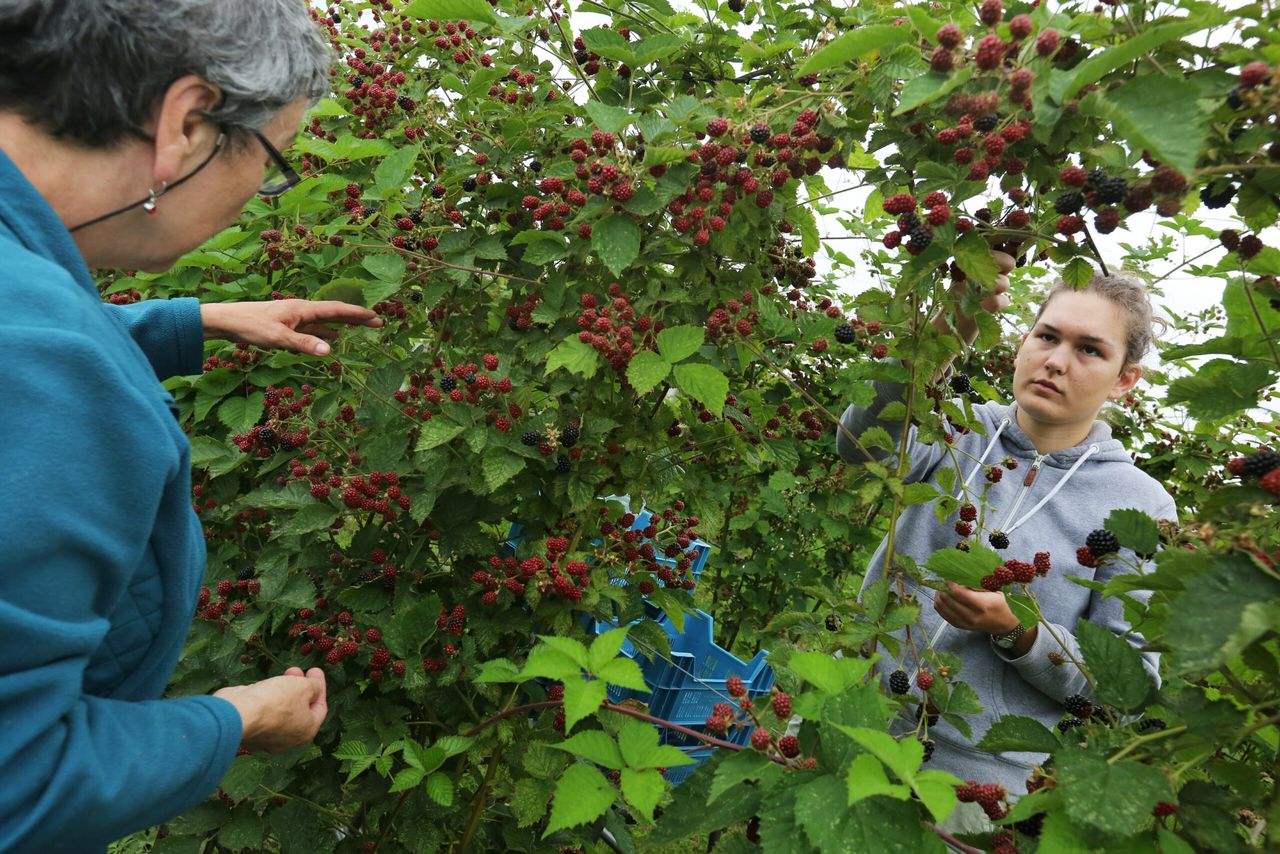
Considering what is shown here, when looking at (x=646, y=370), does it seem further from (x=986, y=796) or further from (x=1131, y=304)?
(x=1131, y=304)

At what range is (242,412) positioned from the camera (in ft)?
7.13

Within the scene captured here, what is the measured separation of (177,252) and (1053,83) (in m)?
1.28

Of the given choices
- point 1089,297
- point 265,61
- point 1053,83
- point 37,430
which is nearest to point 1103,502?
point 1089,297

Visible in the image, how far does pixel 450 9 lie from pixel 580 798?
1620 mm

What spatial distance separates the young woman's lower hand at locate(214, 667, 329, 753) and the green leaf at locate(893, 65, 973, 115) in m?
1.25

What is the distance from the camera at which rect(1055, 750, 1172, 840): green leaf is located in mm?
887

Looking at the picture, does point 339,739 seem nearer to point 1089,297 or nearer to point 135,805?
point 135,805

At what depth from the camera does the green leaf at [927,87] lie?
3.81 feet

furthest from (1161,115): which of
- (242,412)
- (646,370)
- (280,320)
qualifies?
(242,412)

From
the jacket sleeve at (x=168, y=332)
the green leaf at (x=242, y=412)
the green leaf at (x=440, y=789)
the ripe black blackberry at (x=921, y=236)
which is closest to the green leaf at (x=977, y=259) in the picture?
the ripe black blackberry at (x=921, y=236)

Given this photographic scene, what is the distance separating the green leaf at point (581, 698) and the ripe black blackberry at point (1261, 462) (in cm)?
88

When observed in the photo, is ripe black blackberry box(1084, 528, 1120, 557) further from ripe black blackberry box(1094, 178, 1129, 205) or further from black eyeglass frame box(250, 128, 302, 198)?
black eyeglass frame box(250, 128, 302, 198)

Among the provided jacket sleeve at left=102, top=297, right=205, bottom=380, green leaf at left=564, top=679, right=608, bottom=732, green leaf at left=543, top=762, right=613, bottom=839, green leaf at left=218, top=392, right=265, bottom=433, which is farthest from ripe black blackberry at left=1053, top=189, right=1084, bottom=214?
green leaf at left=218, top=392, right=265, bottom=433

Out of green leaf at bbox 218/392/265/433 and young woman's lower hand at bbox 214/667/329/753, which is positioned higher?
young woman's lower hand at bbox 214/667/329/753
